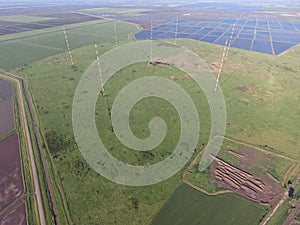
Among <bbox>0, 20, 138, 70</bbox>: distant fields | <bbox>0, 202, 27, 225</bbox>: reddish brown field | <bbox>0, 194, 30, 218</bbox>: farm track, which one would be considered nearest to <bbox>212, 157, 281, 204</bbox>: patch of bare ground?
<bbox>0, 202, 27, 225</bbox>: reddish brown field

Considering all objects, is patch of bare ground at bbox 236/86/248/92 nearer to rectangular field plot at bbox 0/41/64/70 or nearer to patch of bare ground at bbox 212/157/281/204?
patch of bare ground at bbox 212/157/281/204

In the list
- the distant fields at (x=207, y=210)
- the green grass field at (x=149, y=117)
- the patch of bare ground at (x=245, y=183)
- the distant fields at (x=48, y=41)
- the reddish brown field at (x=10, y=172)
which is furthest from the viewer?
the distant fields at (x=48, y=41)

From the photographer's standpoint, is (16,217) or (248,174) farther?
(248,174)

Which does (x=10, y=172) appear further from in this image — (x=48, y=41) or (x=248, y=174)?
(x=48, y=41)

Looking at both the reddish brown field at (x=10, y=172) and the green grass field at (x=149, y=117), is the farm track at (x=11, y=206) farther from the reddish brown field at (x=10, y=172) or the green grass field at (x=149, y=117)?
the green grass field at (x=149, y=117)

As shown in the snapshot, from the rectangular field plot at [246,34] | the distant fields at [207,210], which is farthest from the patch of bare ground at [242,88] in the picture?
the rectangular field plot at [246,34]

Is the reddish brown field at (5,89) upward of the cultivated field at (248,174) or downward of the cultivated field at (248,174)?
downward

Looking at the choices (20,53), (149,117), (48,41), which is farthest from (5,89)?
(48,41)
